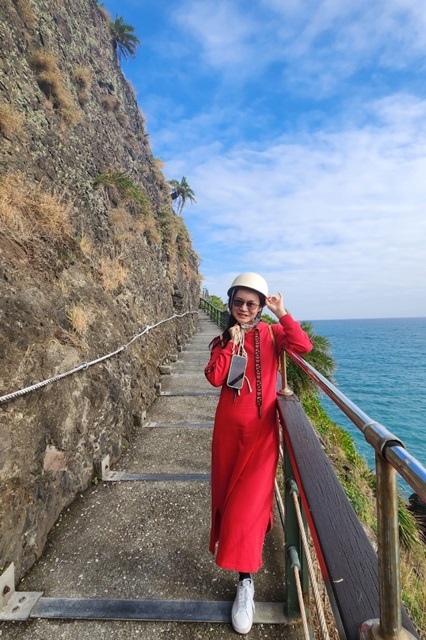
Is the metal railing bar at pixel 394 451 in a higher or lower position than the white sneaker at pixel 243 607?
higher

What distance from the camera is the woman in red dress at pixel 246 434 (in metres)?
1.93

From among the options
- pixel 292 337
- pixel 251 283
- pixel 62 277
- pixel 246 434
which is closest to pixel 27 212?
pixel 62 277

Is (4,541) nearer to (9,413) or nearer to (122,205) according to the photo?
(9,413)

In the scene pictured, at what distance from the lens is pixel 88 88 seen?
8.16 metres

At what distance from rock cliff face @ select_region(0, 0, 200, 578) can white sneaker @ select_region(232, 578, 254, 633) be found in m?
1.49

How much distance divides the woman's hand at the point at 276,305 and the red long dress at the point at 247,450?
0.05 meters

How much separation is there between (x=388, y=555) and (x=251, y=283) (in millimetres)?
1630

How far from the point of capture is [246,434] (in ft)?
6.63

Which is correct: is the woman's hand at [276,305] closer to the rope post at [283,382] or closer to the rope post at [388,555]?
the rope post at [283,382]

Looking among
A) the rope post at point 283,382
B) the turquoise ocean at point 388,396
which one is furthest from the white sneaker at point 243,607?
the turquoise ocean at point 388,396

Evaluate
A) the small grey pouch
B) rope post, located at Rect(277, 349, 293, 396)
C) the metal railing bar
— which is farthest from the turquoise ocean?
the metal railing bar

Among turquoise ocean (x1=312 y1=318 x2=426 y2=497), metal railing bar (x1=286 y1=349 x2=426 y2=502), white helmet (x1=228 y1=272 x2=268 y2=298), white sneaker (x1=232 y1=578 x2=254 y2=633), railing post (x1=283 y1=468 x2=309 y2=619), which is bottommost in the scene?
turquoise ocean (x1=312 y1=318 x2=426 y2=497)

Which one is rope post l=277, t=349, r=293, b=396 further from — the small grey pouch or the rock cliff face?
the rock cliff face

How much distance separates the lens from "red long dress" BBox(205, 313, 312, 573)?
192cm
